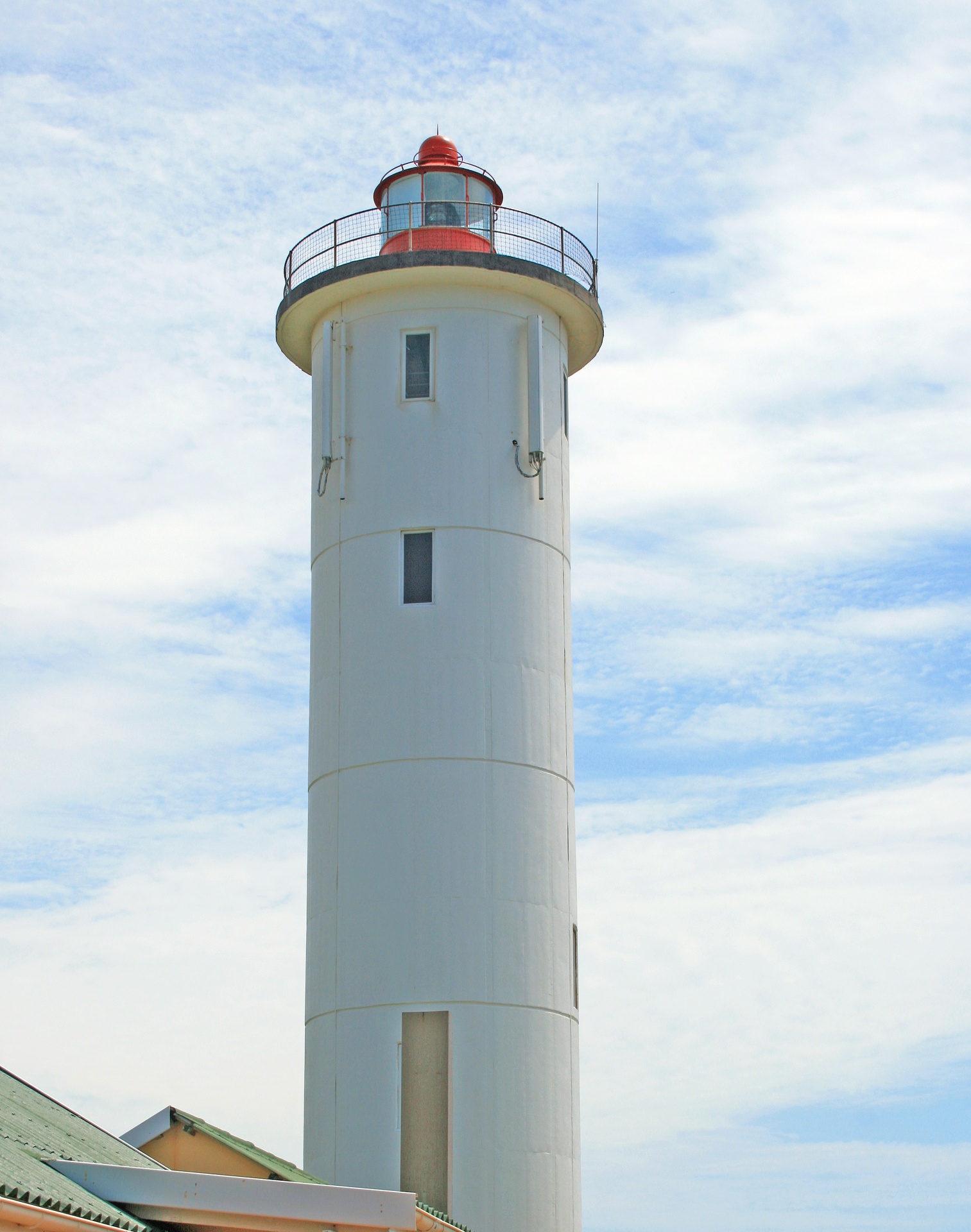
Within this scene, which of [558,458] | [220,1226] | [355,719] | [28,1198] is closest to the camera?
[28,1198]

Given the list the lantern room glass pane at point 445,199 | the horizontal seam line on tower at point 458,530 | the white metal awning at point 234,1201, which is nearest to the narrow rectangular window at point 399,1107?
the horizontal seam line on tower at point 458,530

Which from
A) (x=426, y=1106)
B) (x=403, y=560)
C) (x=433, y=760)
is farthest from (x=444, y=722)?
(x=426, y=1106)

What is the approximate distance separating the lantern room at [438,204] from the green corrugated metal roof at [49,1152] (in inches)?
609

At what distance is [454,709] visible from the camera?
25.5 meters

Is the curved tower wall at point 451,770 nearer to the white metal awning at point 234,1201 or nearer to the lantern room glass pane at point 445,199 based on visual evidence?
the lantern room glass pane at point 445,199

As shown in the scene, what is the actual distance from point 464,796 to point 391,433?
5915 millimetres

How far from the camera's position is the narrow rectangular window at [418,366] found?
27.2 metres

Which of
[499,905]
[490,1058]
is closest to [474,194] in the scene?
[499,905]

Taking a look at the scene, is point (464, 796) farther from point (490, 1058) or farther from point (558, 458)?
point (558, 458)

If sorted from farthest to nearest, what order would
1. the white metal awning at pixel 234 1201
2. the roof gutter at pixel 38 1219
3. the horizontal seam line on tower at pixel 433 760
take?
the horizontal seam line on tower at pixel 433 760
the white metal awning at pixel 234 1201
the roof gutter at pixel 38 1219

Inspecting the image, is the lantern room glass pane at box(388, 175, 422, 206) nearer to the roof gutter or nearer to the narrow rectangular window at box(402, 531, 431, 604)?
the narrow rectangular window at box(402, 531, 431, 604)

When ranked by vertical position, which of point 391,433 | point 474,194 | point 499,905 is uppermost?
point 474,194

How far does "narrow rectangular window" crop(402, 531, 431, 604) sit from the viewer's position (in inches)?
1033

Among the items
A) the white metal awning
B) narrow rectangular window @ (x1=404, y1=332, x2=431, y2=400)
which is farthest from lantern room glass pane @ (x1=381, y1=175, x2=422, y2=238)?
the white metal awning
